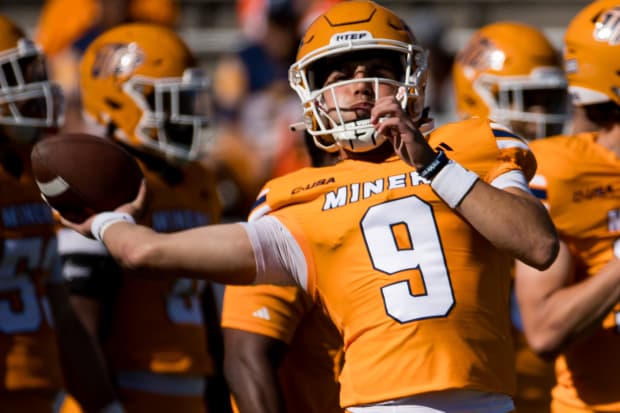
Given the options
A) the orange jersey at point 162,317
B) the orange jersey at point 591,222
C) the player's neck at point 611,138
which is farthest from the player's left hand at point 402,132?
the orange jersey at point 162,317

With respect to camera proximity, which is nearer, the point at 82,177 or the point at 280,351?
the point at 82,177

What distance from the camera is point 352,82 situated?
124 inches

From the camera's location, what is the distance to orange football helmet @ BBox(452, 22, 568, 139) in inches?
200

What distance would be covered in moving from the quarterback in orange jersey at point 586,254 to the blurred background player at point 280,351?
2.14ft

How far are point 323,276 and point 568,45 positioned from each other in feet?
5.26

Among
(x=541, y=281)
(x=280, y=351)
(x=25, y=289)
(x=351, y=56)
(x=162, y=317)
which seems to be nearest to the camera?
(x=351, y=56)

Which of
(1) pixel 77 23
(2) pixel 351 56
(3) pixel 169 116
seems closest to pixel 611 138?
(2) pixel 351 56

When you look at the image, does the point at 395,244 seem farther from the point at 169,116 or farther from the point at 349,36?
the point at 169,116

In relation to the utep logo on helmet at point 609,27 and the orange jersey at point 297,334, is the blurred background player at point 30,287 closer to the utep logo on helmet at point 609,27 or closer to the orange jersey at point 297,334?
the orange jersey at point 297,334

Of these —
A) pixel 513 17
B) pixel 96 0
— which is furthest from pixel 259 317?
pixel 513 17

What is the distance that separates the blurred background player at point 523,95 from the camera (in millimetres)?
5066

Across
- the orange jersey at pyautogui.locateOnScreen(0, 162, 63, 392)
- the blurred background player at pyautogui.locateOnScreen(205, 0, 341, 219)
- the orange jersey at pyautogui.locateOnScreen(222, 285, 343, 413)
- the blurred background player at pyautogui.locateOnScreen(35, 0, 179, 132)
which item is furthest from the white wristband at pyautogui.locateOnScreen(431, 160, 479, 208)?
the blurred background player at pyautogui.locateOnScreen(35, 0, 179, 132)

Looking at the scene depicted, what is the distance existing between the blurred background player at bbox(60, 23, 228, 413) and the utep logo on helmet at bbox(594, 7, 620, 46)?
67.0 inches

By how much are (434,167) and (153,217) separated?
77.9 inches
